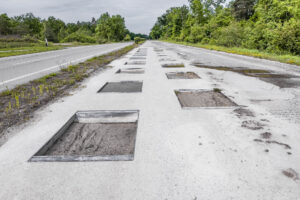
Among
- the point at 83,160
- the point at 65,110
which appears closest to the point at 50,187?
the point at 83,160

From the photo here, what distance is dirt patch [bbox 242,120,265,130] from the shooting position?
2.99 m

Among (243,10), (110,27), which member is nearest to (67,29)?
(110,27)

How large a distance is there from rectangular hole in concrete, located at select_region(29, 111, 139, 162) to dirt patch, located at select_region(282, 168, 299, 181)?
1688 millimetres

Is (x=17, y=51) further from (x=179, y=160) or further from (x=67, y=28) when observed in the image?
(x=67, y=28)

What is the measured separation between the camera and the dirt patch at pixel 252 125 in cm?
299

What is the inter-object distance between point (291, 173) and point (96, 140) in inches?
97.5

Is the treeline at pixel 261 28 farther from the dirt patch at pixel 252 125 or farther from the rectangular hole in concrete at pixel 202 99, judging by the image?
the dirt patch at pixel 252 125

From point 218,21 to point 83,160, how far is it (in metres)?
39.9

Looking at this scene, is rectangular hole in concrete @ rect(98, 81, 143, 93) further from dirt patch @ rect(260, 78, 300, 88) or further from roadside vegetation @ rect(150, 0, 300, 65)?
roadside vegetation @ rect(150, 0, 300, 65)

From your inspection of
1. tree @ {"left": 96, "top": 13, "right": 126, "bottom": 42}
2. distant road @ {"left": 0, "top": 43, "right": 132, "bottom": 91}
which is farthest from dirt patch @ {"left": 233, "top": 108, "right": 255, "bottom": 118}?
tree @ {"left": 96, "top": 13, "right": 126, "bottom": 42}

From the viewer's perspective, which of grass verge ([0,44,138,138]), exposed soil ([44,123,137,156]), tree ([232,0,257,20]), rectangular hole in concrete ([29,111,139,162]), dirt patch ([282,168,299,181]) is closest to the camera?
dirt patch ([282,168,299,181])

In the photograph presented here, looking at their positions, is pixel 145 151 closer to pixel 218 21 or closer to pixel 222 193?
pixel 222 193

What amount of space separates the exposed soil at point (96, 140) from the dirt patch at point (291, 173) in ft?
5.77

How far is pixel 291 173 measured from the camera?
6.42 feet
